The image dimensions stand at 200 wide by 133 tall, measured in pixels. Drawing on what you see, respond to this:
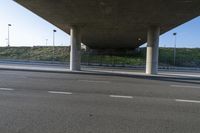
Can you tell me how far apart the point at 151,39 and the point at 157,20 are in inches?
93.1

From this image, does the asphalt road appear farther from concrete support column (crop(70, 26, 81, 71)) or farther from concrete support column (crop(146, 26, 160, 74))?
concrete support column (crop(70, 26, 81, 71))

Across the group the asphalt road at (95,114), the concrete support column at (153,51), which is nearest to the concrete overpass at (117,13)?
the concrete support column at (153,51)

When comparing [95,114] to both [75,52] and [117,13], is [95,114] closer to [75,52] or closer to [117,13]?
[117,13]

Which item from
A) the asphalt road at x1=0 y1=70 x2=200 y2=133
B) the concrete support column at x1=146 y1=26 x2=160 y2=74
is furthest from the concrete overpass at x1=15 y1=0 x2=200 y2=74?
the asphalt road at x1=0 y1=70 x2=200 y2=133

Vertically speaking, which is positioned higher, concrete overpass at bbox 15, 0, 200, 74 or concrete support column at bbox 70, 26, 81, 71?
concrete overpass at bbox 15, 0, 200, 74

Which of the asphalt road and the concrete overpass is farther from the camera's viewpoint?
the concrete overpass

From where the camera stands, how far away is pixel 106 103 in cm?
833

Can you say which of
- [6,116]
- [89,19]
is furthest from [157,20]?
[6,116]

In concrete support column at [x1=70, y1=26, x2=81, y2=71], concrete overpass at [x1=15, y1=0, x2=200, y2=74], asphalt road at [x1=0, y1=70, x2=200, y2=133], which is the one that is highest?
concrete overpass at [x1=15, y1=0, x2=200, y2=74]

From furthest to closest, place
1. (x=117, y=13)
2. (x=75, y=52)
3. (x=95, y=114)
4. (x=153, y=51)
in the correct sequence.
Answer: (x=75, y=52)
(x=153, y=51)
(x=117, y=13)
(x=95, y=114)

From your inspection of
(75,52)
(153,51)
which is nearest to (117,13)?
(153,51)

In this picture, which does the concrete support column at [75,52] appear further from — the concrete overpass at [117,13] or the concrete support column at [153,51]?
the concrete support column at [153,51]

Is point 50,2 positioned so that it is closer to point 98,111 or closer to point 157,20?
point 157,20

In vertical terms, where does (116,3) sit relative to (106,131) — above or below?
above
